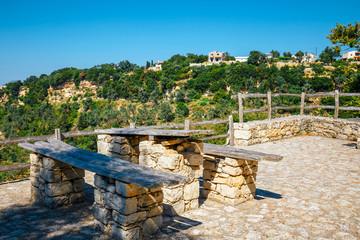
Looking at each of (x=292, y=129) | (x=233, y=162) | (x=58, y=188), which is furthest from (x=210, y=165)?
(x=292, y=129)

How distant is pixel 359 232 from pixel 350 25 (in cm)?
1084

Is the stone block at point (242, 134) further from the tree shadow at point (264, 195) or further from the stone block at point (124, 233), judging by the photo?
the stone block at point (124, 233)

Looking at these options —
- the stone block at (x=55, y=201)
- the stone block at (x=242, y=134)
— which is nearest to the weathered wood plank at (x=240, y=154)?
the stone block at (x=55, y=201)

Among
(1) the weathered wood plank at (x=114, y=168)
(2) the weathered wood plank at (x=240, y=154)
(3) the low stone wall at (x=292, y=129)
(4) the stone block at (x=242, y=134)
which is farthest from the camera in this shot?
(3) the low stone wall at (x=292, y=129)

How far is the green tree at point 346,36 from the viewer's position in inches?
441

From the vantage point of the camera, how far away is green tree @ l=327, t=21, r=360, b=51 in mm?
11195

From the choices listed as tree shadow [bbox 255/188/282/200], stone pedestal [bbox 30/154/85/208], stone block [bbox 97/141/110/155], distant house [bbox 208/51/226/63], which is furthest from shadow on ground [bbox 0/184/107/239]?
distant house [bbox 208/51/226/63]

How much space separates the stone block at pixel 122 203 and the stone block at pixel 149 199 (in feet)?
0.28

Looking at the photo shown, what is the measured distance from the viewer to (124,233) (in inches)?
113

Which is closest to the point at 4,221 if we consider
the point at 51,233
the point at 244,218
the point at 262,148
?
the point at 51,233

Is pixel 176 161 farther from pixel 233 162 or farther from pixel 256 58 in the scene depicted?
pixel 256 58

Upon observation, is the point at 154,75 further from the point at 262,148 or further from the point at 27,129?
the point at 262,148

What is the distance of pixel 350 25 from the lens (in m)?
11.3

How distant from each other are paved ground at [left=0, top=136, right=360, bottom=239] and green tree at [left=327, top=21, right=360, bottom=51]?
7.53 m
